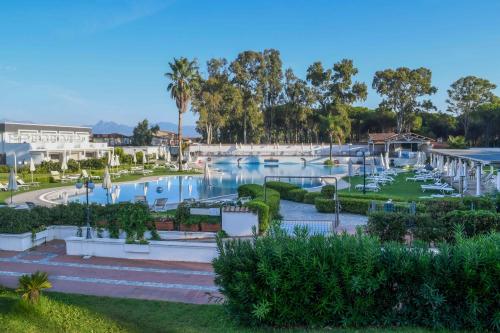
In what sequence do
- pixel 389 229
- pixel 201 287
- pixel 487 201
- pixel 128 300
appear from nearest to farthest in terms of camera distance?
pixel 128 300 < pixel 201 287 < pixel 389 229 < pixel 487 201

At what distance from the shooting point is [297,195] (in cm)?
2061

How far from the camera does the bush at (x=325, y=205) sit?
17.0 meters

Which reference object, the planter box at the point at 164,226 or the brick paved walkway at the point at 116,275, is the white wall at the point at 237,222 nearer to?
the planter box at the point at 164,226

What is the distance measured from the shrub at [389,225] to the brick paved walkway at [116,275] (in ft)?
13.7

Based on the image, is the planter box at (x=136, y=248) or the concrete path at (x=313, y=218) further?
the concrete path at (x=313, y=218)

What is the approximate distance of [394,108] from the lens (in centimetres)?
6594

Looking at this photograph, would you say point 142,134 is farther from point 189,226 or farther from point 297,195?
point 189,226

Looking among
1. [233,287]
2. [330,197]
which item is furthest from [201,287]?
[330,197]

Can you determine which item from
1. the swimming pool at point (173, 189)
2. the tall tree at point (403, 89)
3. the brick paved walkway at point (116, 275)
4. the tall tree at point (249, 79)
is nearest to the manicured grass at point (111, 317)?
the brick paved walkway at point (116, 275)

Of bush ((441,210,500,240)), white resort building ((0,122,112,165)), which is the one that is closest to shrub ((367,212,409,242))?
bush ((441,210,500,240))

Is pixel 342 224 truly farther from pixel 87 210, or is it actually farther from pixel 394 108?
pixel 394 108

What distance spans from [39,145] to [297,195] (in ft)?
111

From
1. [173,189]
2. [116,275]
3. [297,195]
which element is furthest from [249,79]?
[116,275]

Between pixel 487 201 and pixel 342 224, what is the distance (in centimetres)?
456
